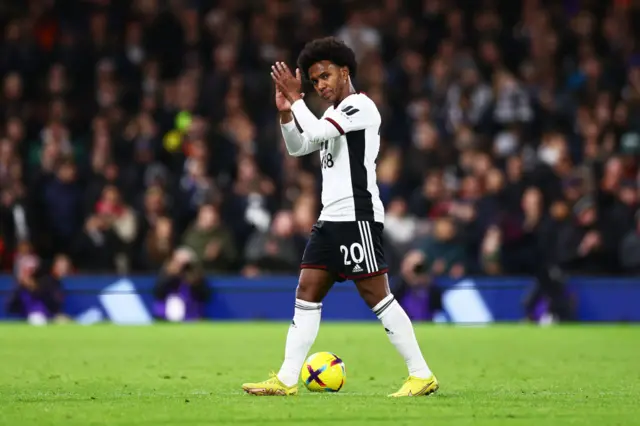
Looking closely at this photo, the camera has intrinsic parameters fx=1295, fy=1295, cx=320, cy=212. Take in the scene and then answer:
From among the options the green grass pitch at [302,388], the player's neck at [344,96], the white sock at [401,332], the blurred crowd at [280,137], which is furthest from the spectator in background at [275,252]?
the white sock at [401,332]

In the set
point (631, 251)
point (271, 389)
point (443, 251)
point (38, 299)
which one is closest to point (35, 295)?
point (38, 299)

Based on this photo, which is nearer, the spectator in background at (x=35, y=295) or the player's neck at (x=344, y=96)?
the player's neck at (x=344, y=96)

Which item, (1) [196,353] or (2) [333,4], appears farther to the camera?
(2) [333,4]

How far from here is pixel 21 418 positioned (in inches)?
282

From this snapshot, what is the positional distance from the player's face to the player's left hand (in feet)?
0.69

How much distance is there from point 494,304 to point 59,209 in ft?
21.9

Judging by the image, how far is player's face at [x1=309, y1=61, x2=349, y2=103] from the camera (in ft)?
28.2

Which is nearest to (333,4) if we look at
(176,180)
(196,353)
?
Answer: (176,180)

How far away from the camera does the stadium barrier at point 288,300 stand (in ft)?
59.6

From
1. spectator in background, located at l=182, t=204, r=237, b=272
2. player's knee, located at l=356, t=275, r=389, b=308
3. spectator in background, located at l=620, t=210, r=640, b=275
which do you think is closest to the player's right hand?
player's knee, located at l=356, t=275, r=389, b=308

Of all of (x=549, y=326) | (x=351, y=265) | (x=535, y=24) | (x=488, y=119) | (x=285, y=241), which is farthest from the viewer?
(x=535, y=24)

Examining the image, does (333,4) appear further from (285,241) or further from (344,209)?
(344,209)

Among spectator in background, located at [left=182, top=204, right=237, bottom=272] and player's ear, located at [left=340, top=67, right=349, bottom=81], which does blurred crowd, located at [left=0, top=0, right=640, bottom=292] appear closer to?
spectator in background, located at [left=182, top=204, right=237, bottom=272]

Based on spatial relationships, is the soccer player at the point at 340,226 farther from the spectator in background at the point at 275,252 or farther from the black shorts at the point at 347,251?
the spectator in background at the point at 275,252
